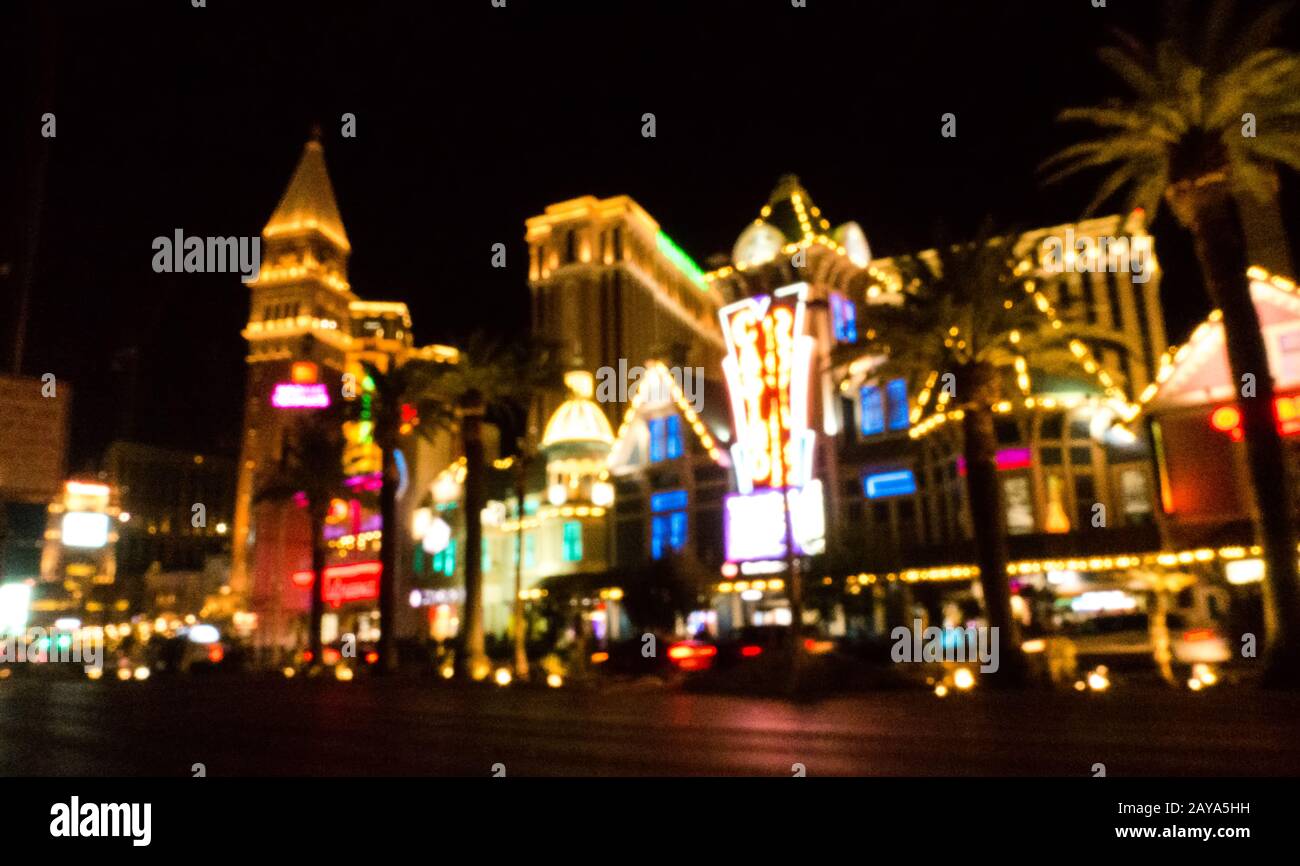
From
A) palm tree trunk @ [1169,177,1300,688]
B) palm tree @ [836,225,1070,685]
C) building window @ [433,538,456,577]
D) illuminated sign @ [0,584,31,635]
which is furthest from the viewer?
building window @ [433,538,456,577]

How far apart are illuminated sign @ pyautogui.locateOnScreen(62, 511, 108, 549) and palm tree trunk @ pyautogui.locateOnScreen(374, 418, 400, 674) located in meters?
36.0

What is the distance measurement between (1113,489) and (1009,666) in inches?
713

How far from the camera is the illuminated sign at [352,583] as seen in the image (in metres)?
66.0

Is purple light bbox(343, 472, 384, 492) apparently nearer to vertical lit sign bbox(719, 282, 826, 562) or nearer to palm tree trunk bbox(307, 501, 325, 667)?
Result: palm tree trunk bbox(307, 501, 325, 667)

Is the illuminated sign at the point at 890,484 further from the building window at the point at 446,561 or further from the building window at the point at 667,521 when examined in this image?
the building window at the point at 446,561

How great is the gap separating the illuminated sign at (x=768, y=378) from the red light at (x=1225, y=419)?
48.9 feet

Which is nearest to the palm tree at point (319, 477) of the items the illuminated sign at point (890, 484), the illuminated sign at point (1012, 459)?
the illuminated sign at point (890, 484)

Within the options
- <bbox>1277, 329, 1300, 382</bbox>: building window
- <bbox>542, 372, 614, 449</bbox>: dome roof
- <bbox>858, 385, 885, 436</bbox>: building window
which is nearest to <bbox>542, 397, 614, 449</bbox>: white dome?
<bbox>542, 372, 614, 449</bbox>: dome roof

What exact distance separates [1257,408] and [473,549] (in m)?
23.3

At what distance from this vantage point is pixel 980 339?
83.0 ft

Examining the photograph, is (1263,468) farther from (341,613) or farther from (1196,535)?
(341,613)

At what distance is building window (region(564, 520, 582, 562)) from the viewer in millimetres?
50469

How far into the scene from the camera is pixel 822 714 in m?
17.3
